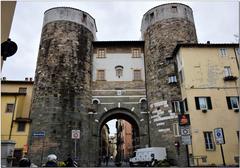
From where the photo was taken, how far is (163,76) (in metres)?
21.8

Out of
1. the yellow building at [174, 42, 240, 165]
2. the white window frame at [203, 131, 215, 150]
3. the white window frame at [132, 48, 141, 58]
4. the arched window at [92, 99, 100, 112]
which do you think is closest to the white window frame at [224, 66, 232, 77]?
the yellow building at [174, 42, 240, 165]

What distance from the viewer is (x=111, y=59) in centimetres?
2461

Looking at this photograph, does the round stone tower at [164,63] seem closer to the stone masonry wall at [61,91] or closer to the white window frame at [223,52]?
the white window frame at [223,52]

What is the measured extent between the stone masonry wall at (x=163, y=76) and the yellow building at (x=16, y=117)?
1224 centimetres

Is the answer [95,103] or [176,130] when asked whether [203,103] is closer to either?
[176,130]

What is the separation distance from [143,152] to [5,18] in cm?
1706

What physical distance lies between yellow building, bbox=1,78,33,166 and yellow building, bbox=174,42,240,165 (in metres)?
15.1

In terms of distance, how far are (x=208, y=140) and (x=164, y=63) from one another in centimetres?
835

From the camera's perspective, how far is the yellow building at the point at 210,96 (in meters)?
16.8

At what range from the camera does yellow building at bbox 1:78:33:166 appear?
72.7 feet

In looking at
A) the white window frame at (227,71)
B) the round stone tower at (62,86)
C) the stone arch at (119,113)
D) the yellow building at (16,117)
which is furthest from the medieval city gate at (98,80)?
the white window frame at (227,71)

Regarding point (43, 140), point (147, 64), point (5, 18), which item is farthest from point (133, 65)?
point (5, 18)

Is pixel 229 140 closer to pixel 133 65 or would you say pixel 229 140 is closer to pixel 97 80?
pixel 133 65

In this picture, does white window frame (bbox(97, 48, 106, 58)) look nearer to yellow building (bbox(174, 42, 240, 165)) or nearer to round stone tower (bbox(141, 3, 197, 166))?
round stone tower (bbox(141, 3, 197, 166))
